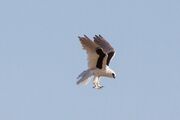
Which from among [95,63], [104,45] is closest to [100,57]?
[95,63]

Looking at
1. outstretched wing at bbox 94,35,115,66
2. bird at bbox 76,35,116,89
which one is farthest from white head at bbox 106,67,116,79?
outstretched wing at bbox 94,35,115,66

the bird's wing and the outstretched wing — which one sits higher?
the outstretched wing

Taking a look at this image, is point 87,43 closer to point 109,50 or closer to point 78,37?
point 78,37

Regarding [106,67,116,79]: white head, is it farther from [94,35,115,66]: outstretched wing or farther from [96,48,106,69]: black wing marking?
[94,35,115,66]: outstretched wing

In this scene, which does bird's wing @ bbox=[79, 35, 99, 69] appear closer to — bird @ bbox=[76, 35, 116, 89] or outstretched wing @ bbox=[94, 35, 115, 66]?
bird @ bbox=[76, 35, 116, 89]

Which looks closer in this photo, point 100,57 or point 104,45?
point 100,57

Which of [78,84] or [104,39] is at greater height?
[104,39]

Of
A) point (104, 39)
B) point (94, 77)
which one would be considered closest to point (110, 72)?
point (94, 77)

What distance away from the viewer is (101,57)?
4975 centimetres

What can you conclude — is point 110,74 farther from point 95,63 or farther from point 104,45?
point 104,45

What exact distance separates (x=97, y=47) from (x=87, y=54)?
681 mm

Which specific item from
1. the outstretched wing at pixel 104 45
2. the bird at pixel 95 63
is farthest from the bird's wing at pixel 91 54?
the outstretched wing at pixel 104 45

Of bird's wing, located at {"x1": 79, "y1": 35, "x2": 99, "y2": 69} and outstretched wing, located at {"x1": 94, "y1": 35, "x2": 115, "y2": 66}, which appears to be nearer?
bird's wing, located at {"x1": 79, "y1": 35, "x2": 99, "y2": 69}

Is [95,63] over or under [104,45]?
under
